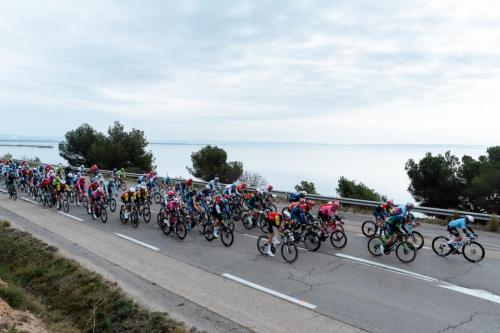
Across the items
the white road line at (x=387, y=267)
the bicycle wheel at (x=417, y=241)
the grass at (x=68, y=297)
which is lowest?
the grass at (x=68, y=297)

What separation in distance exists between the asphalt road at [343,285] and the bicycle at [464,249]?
214mm

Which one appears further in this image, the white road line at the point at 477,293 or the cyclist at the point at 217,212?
the cyclist at the point at 217,212

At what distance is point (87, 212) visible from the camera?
2078cm

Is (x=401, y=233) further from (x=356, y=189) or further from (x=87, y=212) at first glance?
(x=356, y=189)

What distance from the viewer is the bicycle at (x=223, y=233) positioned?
46.0 ft

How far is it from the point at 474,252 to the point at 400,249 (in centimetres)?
213

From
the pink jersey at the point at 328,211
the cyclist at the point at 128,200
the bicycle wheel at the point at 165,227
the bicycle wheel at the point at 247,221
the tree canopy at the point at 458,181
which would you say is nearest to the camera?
the pink jersey at the point at 328,211

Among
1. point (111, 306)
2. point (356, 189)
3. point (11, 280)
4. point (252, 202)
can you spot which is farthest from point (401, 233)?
point (356, 189)

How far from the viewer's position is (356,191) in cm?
3297

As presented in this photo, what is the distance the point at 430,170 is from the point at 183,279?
3134cm

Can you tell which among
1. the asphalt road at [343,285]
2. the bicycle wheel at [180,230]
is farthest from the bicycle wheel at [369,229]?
the bicycle wheel at [180,230]

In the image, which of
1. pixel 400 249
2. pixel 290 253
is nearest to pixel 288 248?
pixel 290 253

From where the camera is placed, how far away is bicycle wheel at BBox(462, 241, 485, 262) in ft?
38.2

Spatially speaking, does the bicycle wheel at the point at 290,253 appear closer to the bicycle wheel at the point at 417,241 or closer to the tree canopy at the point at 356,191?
the bicycle wheel at the point at 417,241
